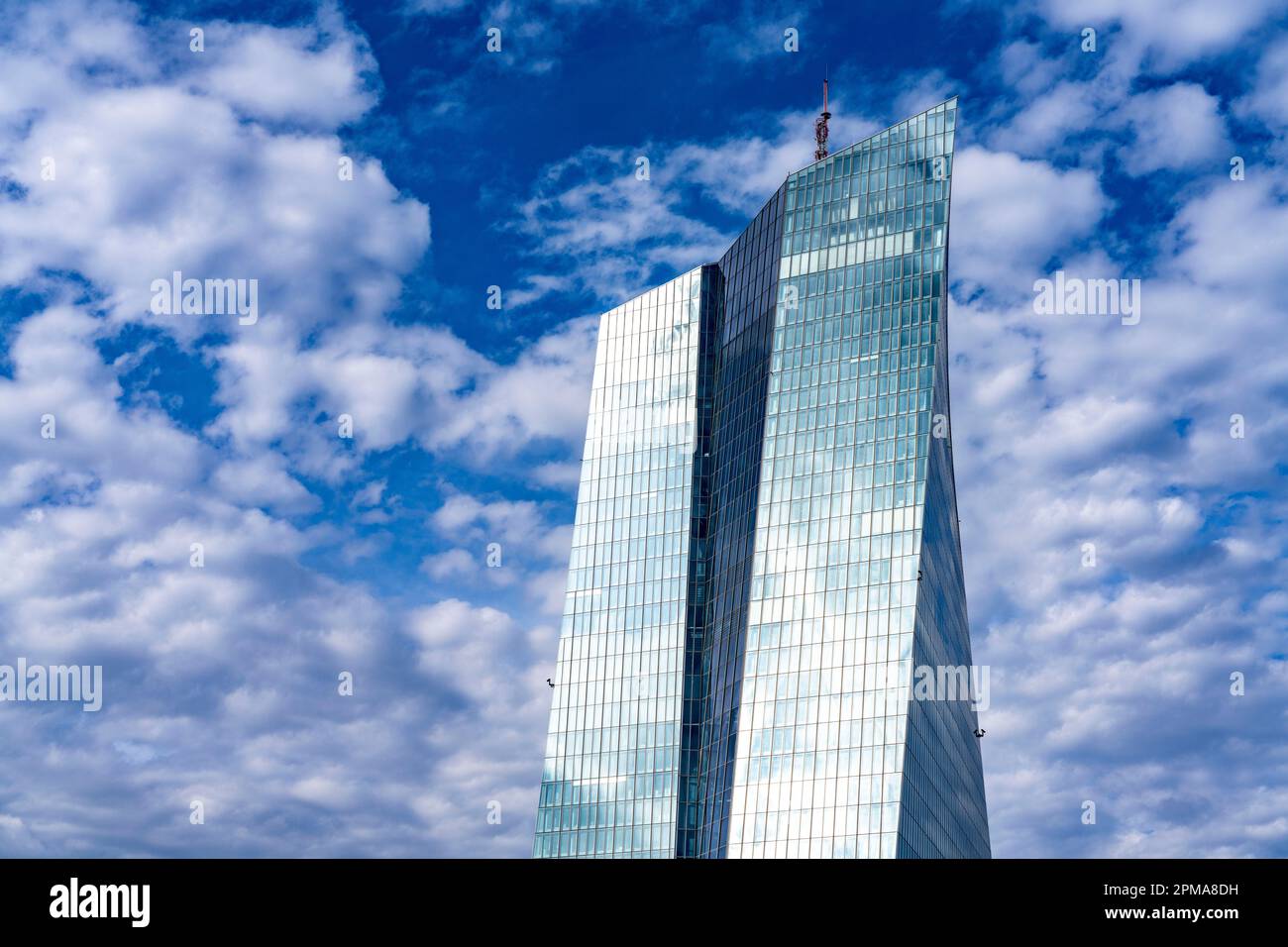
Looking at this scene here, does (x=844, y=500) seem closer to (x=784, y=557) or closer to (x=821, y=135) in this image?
(x=784, y=557)

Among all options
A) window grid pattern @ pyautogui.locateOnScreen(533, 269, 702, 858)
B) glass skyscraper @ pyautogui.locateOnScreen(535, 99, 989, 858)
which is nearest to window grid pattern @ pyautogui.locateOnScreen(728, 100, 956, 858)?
glass skyscraper @ pyautogui.locateOnScreen(535, 99, 989, 858)

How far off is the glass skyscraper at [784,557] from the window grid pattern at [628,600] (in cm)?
28

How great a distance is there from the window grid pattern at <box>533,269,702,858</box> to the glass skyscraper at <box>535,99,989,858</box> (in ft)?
0.93

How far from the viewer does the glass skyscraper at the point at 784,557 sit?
121438 millimetres

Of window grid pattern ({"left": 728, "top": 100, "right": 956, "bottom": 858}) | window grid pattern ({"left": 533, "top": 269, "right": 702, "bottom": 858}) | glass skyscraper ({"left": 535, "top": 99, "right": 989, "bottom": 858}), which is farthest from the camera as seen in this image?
window grid pattern ({"left": 533, "top": 269, "right": 702, "bottom": 858})

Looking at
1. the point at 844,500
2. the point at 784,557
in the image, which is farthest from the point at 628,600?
the point at 844,500

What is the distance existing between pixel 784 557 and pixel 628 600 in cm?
2774

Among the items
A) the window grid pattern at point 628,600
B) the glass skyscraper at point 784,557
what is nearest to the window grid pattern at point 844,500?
the glass skyscraper at point 784,557

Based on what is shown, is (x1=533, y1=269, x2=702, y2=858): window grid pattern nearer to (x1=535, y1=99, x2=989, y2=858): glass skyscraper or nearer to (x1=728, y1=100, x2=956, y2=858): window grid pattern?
(x1=535, y1=99, x2=989, y2=858): glass skyscraper

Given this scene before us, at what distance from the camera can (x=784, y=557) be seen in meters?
132

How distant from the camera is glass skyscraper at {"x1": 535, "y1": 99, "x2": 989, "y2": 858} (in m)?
121

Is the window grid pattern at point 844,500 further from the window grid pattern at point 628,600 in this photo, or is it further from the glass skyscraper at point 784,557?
the window grid pattern at point 628,600
